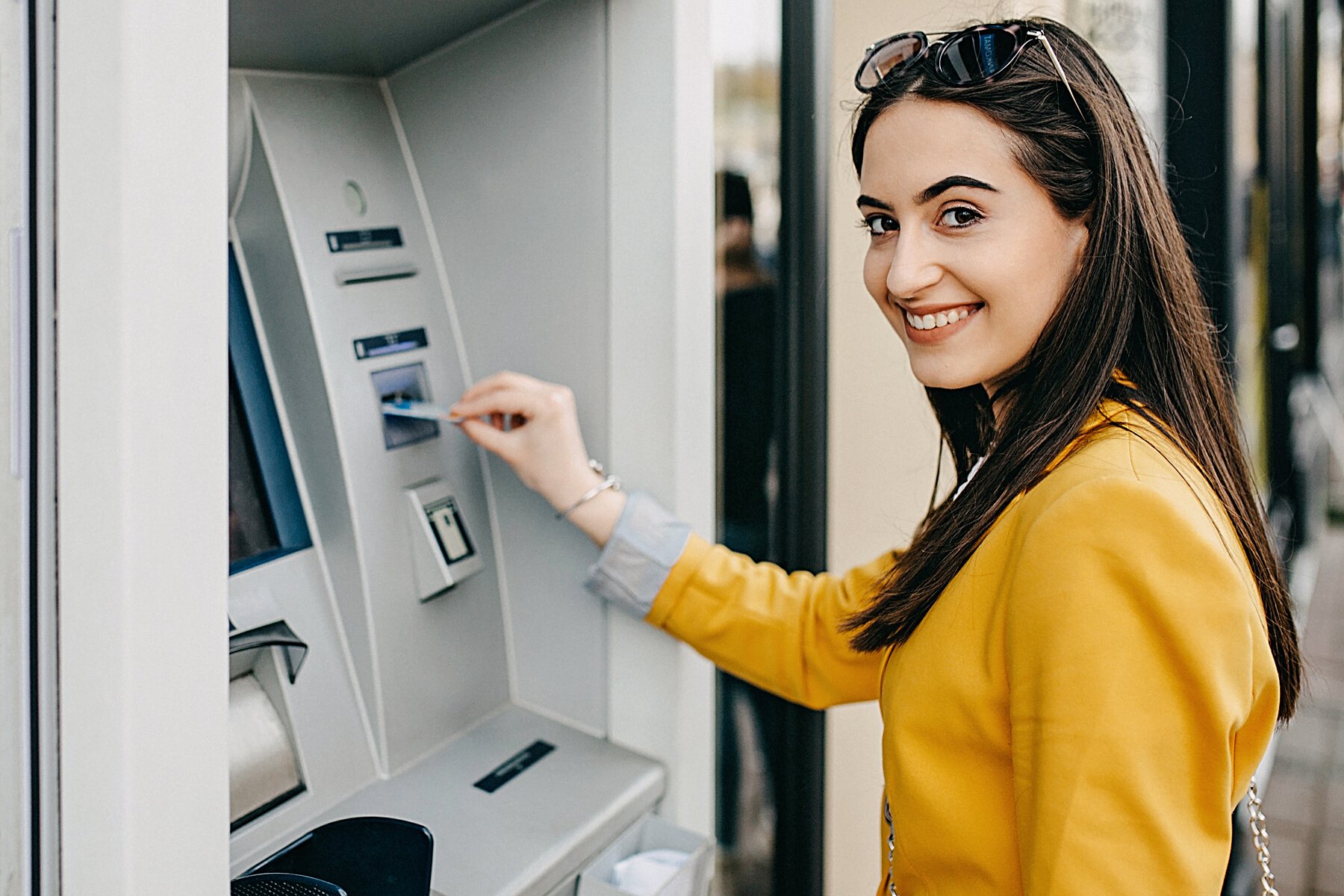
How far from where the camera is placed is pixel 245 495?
4.11 ft

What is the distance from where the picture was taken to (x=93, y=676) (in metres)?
0.78

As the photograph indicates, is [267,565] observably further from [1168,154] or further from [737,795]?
[1168,154]

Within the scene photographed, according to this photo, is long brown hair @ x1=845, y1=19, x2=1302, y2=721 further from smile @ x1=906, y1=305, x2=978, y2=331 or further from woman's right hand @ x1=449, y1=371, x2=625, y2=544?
woman's right hand @ x1=449, y1=371, x2=625, y2=544

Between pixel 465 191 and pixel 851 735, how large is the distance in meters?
1.12

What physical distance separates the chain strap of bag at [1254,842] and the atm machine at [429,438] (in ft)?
0.90

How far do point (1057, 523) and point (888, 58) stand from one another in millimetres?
534

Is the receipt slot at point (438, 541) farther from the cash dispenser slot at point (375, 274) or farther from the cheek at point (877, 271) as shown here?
the cheek at point (877, 271)

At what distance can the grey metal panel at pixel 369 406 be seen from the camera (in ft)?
4.22

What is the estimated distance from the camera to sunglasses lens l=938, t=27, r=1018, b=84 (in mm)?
1068

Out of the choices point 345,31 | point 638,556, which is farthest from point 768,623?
point 345,31

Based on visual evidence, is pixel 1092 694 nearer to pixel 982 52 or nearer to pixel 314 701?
pixel 982 52

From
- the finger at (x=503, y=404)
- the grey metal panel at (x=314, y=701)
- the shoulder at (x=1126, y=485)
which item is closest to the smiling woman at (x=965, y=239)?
the shoulder at (x=1126, y=485)

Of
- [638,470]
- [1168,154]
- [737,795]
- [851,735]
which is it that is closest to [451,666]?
[638,470]

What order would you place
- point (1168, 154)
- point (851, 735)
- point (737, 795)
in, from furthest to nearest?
point (1168, 154) → point (737, 795) → point (851, 735)
